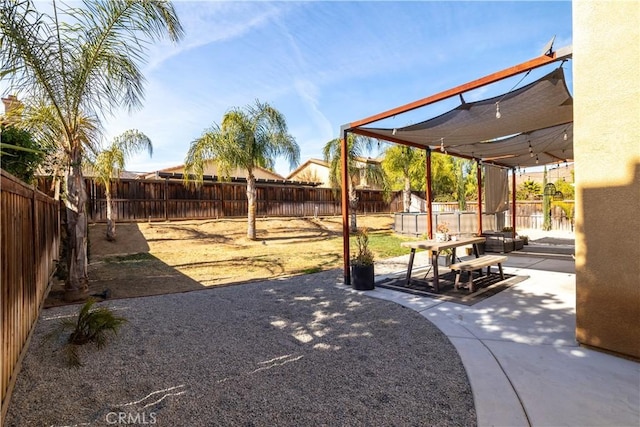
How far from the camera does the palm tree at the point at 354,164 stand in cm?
1338

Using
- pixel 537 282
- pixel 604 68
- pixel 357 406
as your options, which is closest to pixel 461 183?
pixel 537 282

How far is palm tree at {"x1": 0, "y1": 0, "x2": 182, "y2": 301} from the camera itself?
377 cm

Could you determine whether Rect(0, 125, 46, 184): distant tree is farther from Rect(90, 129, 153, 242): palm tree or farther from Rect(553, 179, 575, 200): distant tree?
Rect(553, 179, 575, 200): distant tree

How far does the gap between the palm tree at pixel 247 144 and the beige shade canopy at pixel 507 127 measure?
672 cm

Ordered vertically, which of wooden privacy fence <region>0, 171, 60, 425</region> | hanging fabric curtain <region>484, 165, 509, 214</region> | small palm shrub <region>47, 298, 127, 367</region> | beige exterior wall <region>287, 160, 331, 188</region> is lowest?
small palm shrub <region>47, 298, 127, 367</region>

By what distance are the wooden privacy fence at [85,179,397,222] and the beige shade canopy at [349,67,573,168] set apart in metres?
10.1

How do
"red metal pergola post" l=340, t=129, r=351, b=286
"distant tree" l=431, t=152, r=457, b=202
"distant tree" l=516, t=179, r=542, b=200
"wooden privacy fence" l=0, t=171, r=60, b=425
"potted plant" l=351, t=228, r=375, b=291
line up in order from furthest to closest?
"distant tree" l=516, t=179, r=542, b=200 < "distant tree" l=431, t=152, r=457, b=202 < "red metal pergola post" l=340, t=129, r=351, b=286 < "potted plant" l=351, t=228, r=375, b=291 < "wooden privacy fence" l=0, t=171, r=60, b=425

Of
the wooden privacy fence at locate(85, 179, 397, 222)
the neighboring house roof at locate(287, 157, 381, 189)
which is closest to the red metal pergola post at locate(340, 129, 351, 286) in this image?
the wooden privacy fence at locate(85, 179, 397, 222)

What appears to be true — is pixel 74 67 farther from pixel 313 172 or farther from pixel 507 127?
pixel 313 172

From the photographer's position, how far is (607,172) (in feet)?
8.91

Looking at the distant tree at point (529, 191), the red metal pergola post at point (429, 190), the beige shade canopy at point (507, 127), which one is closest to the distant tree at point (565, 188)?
the distant tree at point (529, 191)

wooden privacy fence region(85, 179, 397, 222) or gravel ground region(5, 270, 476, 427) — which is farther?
wooden privacy fence region(85, 179, 397, 222)

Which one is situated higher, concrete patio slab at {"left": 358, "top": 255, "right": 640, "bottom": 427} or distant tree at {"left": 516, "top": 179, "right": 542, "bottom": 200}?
distant tree at {"left": 516, "top": 179, "right": 542, "bottom": 200}

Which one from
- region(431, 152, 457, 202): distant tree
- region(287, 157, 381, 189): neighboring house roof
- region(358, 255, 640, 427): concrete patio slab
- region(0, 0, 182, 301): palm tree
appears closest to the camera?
region(358, 255, 640, 427): concrete patio slab
